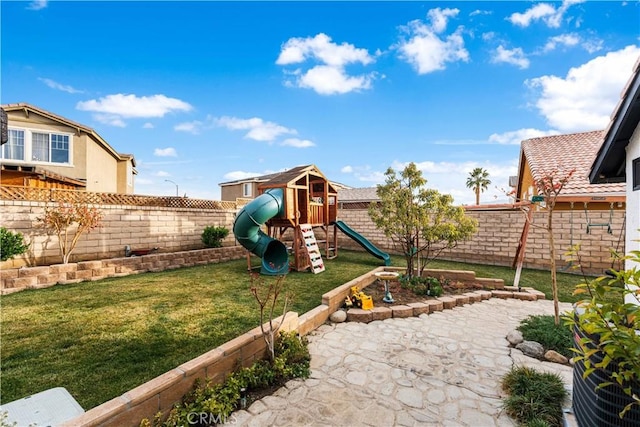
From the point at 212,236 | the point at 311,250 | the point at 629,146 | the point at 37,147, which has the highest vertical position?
the point at 37,147

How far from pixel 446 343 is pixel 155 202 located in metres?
11.3

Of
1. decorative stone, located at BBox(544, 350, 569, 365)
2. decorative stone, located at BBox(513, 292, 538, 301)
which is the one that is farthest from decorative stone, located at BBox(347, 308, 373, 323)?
decorative stone, located at BBox(513, 292, 538, 301)

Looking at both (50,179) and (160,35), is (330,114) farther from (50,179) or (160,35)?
(50,179)

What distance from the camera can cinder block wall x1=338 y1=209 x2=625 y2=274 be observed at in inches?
348

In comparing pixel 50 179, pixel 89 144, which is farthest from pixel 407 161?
pixel 89 144

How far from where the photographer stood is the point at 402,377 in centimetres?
348

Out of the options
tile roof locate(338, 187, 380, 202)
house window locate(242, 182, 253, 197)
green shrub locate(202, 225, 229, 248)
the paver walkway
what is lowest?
the paver walkway

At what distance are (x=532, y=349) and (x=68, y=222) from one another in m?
11.2

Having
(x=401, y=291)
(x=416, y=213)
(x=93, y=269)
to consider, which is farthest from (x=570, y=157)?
(x=93, y=269)

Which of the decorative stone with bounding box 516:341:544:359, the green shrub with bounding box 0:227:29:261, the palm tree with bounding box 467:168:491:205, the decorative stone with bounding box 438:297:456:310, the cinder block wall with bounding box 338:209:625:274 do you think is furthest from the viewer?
the palm tree with bounding box 467:168:491:205

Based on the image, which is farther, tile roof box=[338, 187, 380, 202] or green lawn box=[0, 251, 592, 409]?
tile roof box=[338, 187, 380, 202]

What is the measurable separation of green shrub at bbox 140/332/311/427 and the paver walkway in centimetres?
13

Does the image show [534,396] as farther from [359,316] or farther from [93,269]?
[93,269]

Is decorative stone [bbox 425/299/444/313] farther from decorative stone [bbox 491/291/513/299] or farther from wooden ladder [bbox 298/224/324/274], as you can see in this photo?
wooden ladder [bbox 298/224/324/274]
